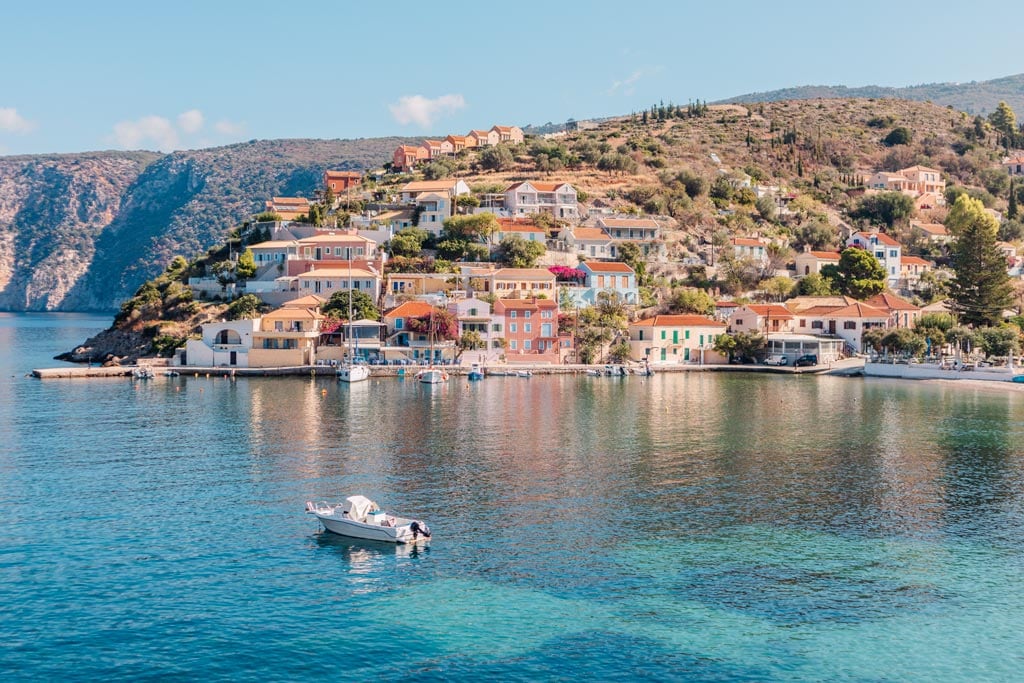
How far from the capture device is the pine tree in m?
99.6

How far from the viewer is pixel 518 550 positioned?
1262 inches

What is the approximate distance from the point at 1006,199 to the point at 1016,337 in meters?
90.6

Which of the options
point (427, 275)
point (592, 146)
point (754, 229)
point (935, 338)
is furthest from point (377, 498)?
point (592, 146)

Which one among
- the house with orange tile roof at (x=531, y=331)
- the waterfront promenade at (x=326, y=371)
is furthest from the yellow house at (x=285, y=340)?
the house with orange tile roof at (x=531, y=331)

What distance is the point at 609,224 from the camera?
122750 mm

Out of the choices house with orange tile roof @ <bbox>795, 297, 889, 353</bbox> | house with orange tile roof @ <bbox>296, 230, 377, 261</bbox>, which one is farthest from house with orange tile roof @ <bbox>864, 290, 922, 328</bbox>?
house with orange tile roof @ <bbox>296, 230, 377, 261</bbox>

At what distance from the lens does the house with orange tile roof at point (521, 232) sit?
369 feet

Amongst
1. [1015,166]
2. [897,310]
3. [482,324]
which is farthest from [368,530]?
[1015,166]

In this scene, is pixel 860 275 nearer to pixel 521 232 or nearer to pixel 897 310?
pixel 897 310

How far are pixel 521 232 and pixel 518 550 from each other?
8392 centimetres

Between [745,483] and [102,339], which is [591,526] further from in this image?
[102,339]

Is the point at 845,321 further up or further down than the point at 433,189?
further down

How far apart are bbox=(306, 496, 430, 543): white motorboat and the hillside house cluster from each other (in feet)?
425

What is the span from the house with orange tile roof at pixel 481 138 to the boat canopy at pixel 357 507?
141 meters
